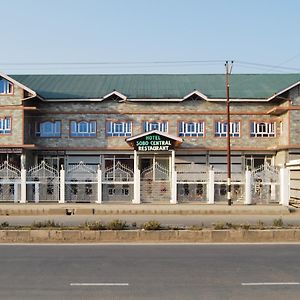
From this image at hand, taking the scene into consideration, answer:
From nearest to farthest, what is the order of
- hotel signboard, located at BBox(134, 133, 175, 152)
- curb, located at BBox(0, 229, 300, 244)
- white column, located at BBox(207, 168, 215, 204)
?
curb, located at BBox(0, 229, 300, 244) < white column, located at BBox(207, 168, 215, 204) < hotel signboard, located at BBox(134, 133, 175, 152)

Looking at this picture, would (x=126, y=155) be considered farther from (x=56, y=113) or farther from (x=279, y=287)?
(x=279, y=287)

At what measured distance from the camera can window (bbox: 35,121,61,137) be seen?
115ft

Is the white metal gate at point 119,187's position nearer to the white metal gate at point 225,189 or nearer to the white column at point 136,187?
the white column at point 136,187

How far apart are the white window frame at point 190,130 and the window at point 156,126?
1.02m

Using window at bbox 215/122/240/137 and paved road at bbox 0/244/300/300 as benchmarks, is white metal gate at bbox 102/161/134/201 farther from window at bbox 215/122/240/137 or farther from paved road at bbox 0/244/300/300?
paved road at bbox 0/244/300/300

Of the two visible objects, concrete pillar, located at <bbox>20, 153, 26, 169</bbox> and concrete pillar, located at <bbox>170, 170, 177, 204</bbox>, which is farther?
concrete pillar, located at <bbox>20, 153, 26, 169</bbox>

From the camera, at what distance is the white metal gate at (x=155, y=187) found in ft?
87.6

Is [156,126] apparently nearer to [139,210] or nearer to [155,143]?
[155,143]

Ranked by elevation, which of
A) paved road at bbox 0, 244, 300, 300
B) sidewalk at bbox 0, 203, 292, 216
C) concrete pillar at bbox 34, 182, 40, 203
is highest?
concrete pillar at bbox 34, 182, 40, 203

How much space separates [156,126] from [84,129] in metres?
4.88

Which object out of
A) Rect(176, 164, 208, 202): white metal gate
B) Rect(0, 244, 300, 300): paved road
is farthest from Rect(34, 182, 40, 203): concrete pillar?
Rect(0, 244, 300, 300): paved road

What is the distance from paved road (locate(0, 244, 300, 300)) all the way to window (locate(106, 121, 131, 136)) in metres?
22.2

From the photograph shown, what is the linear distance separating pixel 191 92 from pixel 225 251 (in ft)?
77.3

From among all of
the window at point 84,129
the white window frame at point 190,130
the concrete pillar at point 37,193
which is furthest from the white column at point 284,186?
the window at point 84,129
